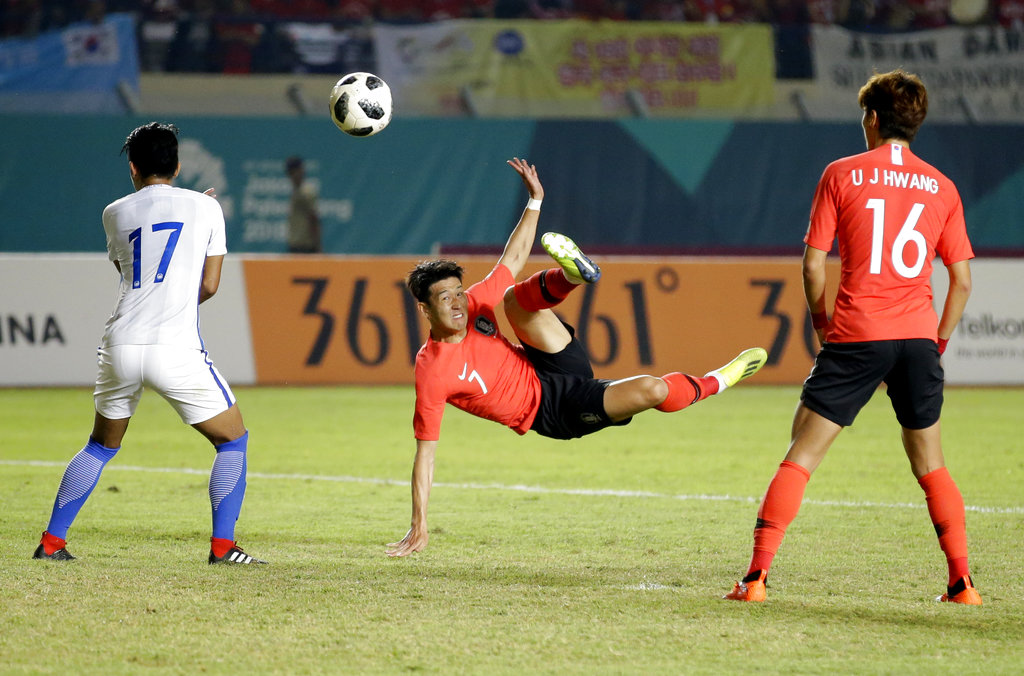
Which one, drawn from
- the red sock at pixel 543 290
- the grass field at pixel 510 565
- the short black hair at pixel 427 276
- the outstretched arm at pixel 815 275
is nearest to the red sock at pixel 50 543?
the grass field at pixel 510 565

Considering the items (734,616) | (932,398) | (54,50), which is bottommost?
(54,50)

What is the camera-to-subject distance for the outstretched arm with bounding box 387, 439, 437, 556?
5312 millimetres

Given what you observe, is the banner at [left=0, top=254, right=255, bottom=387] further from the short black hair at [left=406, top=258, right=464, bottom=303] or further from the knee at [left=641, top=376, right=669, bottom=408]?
the knee at [left=641, top=376, right=669, bottom=408]

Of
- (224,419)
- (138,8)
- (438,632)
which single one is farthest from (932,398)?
(138,8)

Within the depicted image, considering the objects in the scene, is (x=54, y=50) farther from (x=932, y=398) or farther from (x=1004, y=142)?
(x=932, y=398)

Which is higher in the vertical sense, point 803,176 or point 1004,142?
point 1004,142

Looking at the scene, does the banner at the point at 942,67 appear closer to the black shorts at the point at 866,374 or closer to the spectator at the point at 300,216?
the spectator at the point at 300,216

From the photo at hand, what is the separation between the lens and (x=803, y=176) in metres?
20.0

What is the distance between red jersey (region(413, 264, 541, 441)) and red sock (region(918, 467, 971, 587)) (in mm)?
1930

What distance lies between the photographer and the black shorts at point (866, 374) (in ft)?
15.8

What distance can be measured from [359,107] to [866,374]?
3858mm

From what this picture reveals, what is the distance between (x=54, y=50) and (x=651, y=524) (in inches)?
568

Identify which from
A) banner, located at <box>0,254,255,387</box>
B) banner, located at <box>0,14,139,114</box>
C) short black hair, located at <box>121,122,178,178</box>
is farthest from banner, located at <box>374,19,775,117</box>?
short black hair, located at <box>121,122,178,178</box>

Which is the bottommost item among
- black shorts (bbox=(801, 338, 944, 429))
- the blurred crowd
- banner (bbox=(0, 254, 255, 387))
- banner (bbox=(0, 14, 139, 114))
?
banner (bbox=(0, 254, 255, 387))
